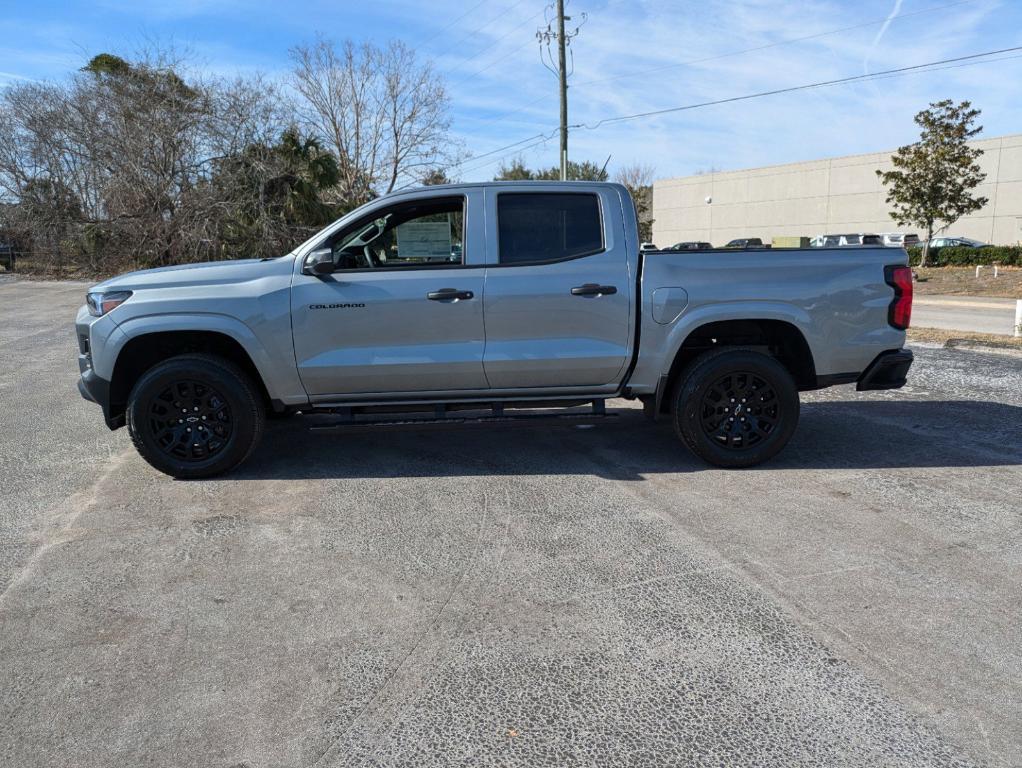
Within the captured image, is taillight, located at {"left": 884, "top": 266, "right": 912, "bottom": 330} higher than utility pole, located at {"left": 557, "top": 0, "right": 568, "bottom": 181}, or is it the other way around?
utility pole, located at {"left": 557, "top": 0, "right": 568, "bottom": 181}

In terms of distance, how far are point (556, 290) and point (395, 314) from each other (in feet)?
3.67

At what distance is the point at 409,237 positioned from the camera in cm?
550

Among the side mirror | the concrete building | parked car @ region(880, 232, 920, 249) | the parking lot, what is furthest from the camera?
the concrete building

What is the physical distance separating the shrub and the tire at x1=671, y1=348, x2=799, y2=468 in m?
29.6

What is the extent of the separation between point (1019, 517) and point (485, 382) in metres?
3.42

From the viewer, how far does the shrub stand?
31.7 metres

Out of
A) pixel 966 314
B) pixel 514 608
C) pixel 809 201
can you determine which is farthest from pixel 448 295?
pixel 809 201

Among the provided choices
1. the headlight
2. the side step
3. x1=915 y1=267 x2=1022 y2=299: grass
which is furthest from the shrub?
the headlight

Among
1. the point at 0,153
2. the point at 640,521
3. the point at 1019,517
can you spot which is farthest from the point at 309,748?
the point at 0,153

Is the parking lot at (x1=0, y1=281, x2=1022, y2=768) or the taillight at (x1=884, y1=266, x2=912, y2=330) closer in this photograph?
the parking lot at (x1=0, y1=281, x2=1022, y2=768)

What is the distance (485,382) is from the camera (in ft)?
17.7

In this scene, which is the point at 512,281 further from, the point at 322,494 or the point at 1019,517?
the point at 1019,517

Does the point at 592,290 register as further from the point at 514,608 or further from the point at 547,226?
the point at 514,608

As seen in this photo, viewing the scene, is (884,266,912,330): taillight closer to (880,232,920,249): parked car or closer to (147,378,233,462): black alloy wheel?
(147,378,233,462): black alloy wheel
